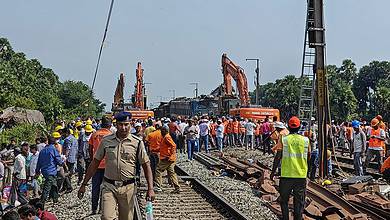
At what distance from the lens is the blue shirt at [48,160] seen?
41.4 feet

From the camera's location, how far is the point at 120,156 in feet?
24.2

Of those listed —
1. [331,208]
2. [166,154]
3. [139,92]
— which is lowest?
[331,208]

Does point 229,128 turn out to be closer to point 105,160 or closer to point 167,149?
point 167,149

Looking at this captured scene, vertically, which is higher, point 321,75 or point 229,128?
point 321,75

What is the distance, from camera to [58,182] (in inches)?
563

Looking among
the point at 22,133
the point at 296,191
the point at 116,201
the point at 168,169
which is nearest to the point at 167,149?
the point at 168,169

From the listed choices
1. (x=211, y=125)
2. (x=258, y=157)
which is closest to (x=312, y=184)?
(x=258, y=157)

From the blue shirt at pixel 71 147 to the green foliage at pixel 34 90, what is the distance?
3.40 feet

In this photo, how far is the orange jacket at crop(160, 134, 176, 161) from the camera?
45.5 feet

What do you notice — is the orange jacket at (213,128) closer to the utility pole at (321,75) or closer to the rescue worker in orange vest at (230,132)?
the rescue worker in orange vest at (230,132)

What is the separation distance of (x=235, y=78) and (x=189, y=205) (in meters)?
28.3

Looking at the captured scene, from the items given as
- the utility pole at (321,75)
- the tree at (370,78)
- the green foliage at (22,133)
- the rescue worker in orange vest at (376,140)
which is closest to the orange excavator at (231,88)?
the green foliage at (22,133)

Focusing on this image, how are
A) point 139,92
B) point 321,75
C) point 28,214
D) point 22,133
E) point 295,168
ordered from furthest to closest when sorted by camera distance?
point 139,92 → point 22,133 → point 321,75 → point 295,168 → point 28,214

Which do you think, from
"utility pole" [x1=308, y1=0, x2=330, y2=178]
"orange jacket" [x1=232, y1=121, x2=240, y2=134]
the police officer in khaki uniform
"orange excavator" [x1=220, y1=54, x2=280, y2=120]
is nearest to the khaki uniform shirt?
the police officer in khaki uniform
